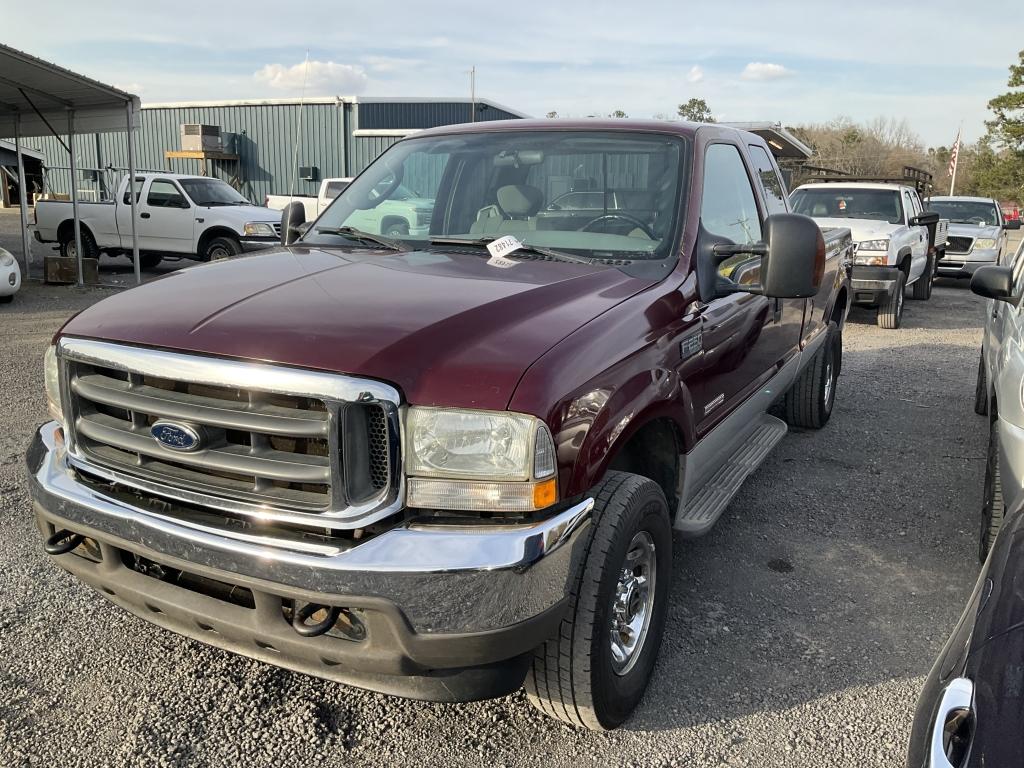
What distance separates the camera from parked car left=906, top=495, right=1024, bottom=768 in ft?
4.76

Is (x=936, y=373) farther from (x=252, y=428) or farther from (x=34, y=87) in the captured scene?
(x=34, y=87)

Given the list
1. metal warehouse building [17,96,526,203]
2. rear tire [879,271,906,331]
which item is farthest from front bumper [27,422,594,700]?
metal warehouse building [17,96,526,203]

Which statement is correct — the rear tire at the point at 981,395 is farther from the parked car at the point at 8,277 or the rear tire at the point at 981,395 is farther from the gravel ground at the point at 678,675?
the parked car at the point at 8,277

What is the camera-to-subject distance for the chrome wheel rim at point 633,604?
8.62 feet

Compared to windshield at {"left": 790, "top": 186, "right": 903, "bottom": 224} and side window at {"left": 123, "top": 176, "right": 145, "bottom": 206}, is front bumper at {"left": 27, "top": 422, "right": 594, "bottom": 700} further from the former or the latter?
side window at {"left": 123, "top": 176, "right": 145, "bottom": 206}

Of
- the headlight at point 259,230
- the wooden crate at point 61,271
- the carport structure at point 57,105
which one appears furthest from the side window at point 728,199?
the wooden crate at point 61,271

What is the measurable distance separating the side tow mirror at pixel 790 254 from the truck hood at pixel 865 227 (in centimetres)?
780

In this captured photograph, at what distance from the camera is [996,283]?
13.8ft

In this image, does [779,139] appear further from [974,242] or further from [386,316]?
[386,316]

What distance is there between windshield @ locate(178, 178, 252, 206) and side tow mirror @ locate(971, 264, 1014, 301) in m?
13.0

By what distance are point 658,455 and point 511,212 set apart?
1.25 m

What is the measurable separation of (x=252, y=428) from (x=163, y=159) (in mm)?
33478

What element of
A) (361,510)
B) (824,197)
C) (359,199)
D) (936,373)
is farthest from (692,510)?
(824,197)

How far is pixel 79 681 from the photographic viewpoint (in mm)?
2857
